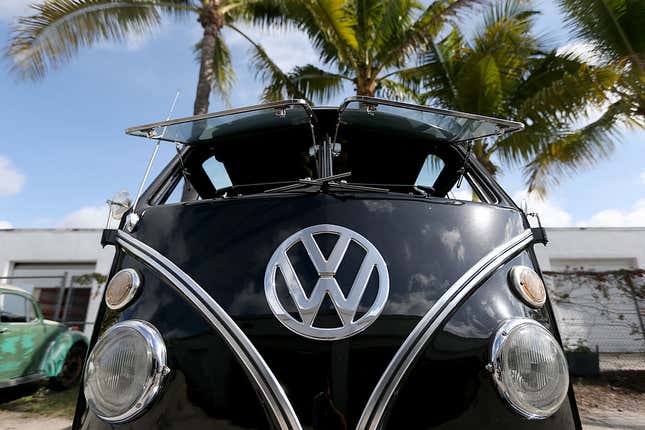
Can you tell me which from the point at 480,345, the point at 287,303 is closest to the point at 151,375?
the point at 287,303

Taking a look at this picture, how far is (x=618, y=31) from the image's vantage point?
6938mm

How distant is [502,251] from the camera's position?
1.38 meters

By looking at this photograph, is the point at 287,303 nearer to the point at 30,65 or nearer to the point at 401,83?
the point at 30,65

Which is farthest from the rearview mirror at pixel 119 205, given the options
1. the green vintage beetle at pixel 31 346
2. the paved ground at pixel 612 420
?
the green vintage beetle at pixel 31 346

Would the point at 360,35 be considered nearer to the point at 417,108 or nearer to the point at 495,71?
the point at 495,71

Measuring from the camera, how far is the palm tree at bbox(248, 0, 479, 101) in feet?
28.6

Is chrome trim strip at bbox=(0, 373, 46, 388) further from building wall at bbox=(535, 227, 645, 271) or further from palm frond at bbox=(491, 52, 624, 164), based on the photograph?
building wall at bbox=(535, 227, 645, 271)

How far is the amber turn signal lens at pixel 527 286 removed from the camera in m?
1.31

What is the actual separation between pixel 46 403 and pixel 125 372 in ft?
22.5

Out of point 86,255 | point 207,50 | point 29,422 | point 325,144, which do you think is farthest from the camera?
point 86,255

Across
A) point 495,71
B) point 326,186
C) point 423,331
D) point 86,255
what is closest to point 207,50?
point 495,71

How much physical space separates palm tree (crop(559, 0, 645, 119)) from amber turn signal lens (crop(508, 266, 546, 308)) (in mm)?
7107

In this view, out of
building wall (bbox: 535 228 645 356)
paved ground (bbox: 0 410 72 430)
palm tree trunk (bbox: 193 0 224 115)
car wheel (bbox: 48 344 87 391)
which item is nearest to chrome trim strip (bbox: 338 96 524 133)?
paved ground (bbox: 0 410 72 430)

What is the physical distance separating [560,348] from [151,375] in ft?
3.63
